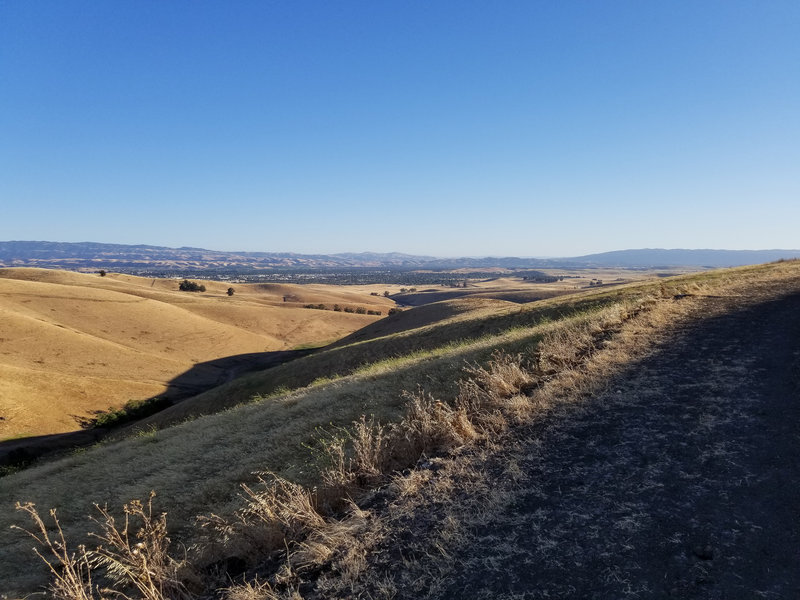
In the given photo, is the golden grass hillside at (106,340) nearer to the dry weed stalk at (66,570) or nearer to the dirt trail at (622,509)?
the dry weed stalk at (66,570)

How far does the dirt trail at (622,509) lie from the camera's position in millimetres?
3670

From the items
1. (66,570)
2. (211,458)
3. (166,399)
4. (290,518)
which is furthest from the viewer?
(166,399)

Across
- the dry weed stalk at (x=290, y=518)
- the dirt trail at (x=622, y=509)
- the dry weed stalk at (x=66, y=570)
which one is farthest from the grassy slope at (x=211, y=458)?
the dirt trail at (x=622, y=509)

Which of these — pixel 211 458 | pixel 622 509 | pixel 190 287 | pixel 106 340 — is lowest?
pixel 106 340

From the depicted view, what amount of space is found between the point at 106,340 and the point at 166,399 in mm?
22890

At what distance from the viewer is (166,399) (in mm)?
39250

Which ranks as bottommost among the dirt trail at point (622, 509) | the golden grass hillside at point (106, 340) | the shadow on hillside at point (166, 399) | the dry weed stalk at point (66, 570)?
the shadow on hillside at point (166, 399)

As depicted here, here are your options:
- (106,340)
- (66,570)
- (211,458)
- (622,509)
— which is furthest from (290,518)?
(106,340)

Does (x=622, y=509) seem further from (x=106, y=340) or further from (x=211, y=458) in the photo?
(x=106, y=340)

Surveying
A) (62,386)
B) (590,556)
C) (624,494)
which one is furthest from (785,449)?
(62,386)

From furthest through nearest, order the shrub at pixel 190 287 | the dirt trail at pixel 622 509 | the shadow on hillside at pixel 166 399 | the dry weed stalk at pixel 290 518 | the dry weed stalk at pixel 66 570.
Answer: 1. the shrub at pixel 190 287
2. the shadow on hillside at pixel 166 399
3. the dry weed stalk at pixel 290 518
4. the dry weed stalk at pixel 66 570
5. the dirt trail at pixel 622 509

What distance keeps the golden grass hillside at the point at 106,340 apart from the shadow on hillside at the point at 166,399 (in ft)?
2.38

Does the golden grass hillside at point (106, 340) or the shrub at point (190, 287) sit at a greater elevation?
the shrub at point (190, 287)

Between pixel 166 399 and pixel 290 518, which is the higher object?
pixel 290 518
